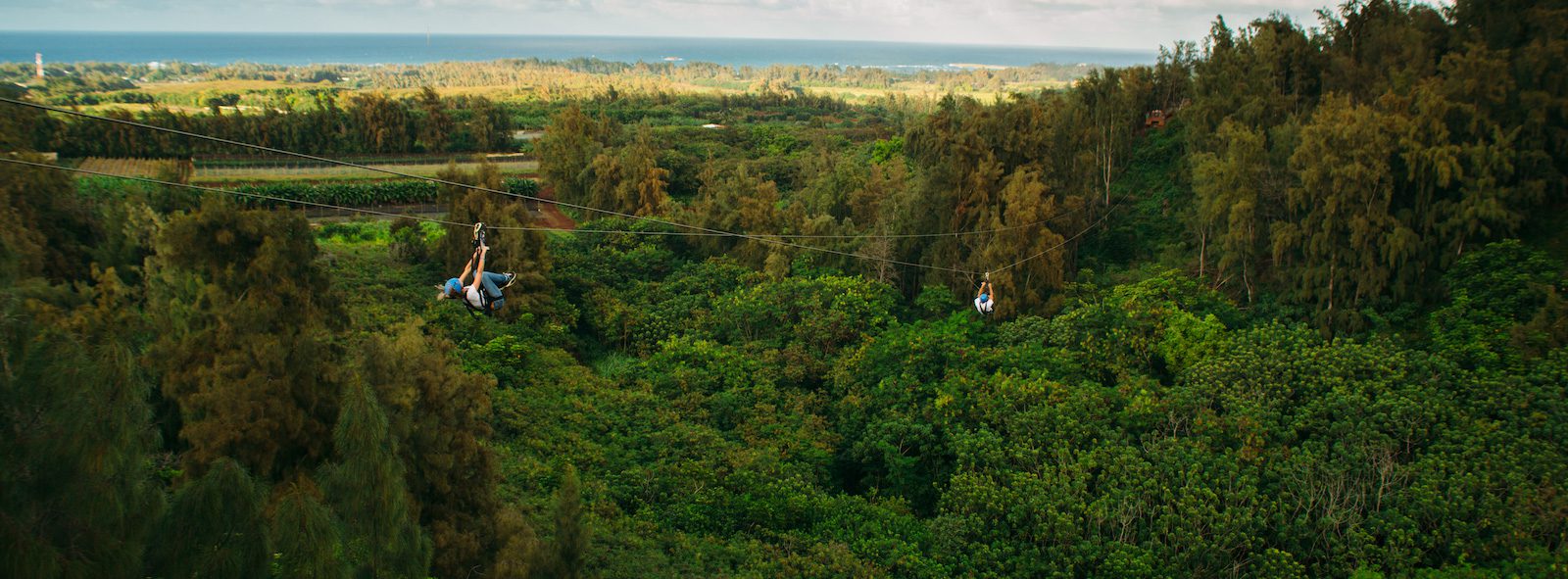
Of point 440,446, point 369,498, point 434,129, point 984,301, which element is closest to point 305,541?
point 369,498

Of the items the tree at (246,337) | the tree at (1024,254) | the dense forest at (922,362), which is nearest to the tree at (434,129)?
the dense forest at (922,362)

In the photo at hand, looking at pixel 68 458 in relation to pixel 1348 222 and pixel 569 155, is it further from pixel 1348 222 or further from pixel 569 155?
pixel 569 155

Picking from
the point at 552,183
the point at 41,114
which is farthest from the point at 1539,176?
the point at 41,114

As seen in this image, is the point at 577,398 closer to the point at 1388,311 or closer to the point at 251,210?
the point at 251,210

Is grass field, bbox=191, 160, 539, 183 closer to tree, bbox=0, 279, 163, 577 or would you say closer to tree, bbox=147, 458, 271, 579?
tree, bbox=0, 279, 163, 577

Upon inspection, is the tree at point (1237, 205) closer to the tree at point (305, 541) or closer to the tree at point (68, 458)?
the tree at point (305, 541)
